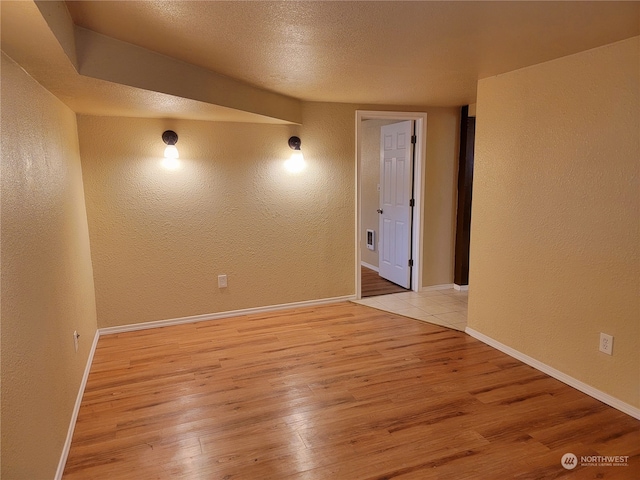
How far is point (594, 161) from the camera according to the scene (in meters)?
2.40

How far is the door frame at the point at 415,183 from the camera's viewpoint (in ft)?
14.0

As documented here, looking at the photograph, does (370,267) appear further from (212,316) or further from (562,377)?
(562,377)

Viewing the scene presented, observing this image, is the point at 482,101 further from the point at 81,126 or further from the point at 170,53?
the point at 81,126

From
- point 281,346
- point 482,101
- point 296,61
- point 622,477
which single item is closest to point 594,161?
point 482,101

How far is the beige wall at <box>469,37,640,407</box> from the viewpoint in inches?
89.5

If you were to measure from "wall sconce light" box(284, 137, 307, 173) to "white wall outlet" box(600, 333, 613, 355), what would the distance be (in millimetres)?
2796

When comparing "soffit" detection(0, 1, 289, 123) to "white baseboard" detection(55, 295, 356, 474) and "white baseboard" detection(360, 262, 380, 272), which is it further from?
"white baseboard" detection(360, 262, 380, 272)

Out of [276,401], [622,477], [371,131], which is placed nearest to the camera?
[622,477]

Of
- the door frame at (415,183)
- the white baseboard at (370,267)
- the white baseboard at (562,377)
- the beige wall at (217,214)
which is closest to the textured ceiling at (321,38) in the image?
the beige wall at (217,214)

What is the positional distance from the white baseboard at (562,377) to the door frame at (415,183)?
1344 mm

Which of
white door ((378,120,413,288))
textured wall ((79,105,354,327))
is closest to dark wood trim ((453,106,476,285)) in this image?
white door ((378,120,413,288))

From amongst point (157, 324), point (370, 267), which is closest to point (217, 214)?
point (157, 324)

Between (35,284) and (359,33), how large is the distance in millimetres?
1908

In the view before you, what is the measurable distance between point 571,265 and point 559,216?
0.32 meters
